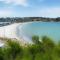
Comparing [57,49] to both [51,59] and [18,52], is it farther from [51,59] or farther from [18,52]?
[18,52]

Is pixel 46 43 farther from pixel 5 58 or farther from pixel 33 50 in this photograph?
pixel 5 58

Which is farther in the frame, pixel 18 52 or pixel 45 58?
pixel 18 52

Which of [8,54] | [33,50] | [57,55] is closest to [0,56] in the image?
[8,54]

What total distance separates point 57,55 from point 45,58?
0.91ft

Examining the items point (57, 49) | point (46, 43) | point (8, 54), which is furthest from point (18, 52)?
point (57, 49)

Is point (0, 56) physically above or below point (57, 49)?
below

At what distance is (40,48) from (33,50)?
46 cm

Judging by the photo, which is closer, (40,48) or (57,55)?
(57,55)

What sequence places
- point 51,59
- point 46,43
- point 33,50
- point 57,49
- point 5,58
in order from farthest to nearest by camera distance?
point 46,43 < point 33,50 < point 5,58 < point 57,49 < point 51,59

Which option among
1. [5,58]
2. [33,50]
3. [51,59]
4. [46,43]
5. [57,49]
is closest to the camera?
[51,59]

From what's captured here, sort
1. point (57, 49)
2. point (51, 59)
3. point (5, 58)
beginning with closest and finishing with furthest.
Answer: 1. point (51, 59)
2. point (57, 49)
3. point (5, 58)

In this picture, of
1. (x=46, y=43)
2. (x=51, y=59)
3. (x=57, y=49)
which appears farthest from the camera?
(x=46, y=43)

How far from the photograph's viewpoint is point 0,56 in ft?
24.7

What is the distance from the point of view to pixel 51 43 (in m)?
8.44
